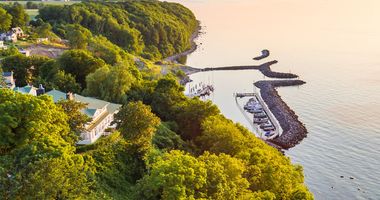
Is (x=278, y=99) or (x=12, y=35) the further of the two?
(x=278, y=99)

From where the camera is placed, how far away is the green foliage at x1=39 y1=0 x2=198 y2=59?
102812 millimetres

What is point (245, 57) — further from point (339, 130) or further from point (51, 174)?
point (51, 174)

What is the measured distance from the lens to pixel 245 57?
4323 inches

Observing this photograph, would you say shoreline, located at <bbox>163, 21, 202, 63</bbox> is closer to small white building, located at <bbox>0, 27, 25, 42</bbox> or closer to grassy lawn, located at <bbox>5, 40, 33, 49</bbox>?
small white building, located at <bbox>0, 27, 25, 42</bbox>

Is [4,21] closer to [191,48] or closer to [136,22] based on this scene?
[136,22]

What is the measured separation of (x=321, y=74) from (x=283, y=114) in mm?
28379

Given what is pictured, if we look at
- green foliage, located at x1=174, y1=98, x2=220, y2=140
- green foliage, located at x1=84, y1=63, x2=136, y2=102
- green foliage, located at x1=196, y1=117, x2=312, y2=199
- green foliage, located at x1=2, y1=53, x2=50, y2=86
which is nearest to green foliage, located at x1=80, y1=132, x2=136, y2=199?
green foliage, located at x1=196, y1=117, x2=312, y2=199

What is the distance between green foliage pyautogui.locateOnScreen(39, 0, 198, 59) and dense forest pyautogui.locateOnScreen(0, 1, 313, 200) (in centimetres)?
4950

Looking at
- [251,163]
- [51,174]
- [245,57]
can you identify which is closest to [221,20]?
[245,57]

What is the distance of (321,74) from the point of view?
91812 mm

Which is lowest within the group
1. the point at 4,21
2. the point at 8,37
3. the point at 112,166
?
the point at 8,37

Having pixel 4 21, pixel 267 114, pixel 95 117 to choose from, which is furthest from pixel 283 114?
pixel 4 21

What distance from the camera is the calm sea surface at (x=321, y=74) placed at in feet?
168

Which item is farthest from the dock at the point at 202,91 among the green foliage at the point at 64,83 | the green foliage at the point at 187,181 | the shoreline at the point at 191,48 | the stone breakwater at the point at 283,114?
the green foliage at the point at 187,181
